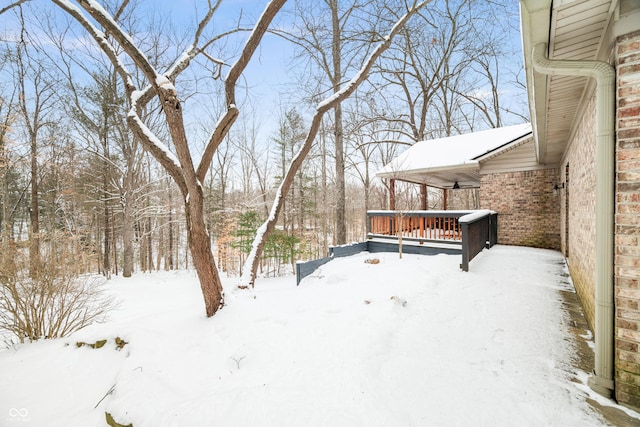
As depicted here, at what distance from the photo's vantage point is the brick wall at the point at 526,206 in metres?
7.68

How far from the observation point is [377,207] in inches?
975

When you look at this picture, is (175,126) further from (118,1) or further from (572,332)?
(118,1)

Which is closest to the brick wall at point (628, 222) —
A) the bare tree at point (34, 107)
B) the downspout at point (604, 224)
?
the downspout at point (604, 224)

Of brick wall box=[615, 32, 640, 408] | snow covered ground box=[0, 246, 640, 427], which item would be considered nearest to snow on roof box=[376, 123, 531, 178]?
snow covered ground box=[0, 246, 640, 427]

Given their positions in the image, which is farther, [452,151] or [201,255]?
[452,151]

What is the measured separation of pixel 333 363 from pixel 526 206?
849 centimetres

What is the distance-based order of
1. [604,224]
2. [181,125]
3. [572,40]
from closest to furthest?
1. [604,224]
2. [572,40]
3. [181,125]

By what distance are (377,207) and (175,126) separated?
22477mm

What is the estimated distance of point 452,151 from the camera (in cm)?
959

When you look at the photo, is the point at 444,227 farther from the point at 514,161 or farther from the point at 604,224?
the point at 604,224

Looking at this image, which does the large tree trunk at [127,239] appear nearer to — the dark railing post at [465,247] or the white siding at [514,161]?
the dark railing post at [465,247]

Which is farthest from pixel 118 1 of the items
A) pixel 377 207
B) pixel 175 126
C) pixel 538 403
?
pixel 377 207

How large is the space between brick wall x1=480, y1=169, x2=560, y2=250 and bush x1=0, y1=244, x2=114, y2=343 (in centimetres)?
1072

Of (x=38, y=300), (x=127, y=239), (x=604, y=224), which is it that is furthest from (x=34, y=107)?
(x=604, y=224)
